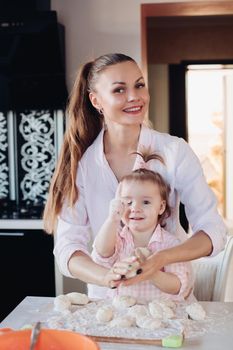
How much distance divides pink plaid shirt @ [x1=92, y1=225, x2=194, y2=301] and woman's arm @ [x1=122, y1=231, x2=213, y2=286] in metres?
0.06

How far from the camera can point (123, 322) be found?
126 cm

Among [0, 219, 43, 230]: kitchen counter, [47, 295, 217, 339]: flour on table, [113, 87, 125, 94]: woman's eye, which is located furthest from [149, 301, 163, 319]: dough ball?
[0, 219, 43, 230]: kitchen counter

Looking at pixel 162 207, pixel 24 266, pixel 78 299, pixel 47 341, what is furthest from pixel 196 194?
pixel 24 266

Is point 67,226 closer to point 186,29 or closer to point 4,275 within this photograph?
point 4,275

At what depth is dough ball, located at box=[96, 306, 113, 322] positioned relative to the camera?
4.21 feet

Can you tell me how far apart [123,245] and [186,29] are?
437 centimetres

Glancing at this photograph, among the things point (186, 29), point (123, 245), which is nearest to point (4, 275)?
point (123, 245)

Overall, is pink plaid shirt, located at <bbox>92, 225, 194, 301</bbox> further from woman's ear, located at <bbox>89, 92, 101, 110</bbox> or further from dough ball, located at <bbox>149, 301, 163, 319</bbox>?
woman's ear, located at <bbox>89, 92, 101, 110</bbox>

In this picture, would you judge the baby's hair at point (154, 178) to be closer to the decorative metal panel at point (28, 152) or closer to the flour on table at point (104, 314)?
the flour on table at point (104, 314)

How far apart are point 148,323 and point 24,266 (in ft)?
6.42

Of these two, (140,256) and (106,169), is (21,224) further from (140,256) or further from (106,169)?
(140,256)

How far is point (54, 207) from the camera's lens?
1.62 meters

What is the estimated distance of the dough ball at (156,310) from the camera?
4.21 ft

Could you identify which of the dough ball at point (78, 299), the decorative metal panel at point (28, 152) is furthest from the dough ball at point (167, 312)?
the decorative metal panel at point (28, 152)
